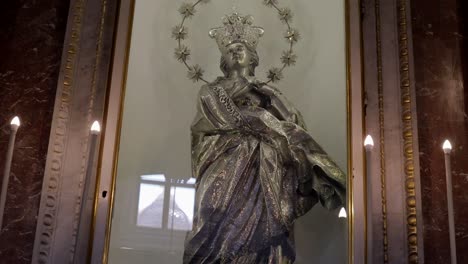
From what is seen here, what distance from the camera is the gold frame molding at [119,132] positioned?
290 centimetres

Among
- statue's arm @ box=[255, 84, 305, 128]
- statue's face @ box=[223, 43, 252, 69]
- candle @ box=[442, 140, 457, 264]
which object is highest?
statue's face @ box=[223, 43, 252, 69]

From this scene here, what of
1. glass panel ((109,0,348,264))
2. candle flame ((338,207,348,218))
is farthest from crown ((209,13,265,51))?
candle flame ((338,207,348,218))

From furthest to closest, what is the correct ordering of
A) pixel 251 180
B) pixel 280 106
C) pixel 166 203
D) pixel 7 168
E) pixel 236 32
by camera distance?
pixel 236 32 < pixel 280 106 < pixel 166 203 < pixel 251 180 < pixel 7 168

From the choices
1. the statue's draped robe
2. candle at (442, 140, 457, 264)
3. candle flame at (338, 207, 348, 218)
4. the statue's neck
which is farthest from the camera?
the statue's neck

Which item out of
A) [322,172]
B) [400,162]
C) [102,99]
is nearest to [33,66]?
[102,99]

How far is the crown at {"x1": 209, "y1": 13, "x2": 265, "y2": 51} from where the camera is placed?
3.39 meters

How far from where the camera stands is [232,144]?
306 centimetres

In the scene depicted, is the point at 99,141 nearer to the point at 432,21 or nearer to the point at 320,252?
the point at 320,252

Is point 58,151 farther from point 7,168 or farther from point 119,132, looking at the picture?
point 7,168

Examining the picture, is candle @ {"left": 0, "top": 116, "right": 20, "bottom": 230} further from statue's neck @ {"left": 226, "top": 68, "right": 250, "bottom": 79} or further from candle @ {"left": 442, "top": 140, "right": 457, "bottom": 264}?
candle @ {"left": 442, "top": 140, "right": 457, "bottom": 264}

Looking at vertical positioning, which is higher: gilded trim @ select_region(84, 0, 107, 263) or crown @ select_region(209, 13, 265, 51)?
crown @ select_region(209, 13, 265, 51)

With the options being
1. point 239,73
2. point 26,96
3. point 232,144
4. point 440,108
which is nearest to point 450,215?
point 440,108

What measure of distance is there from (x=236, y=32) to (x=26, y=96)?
3.23 feet

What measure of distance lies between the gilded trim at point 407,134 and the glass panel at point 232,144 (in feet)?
0.83
